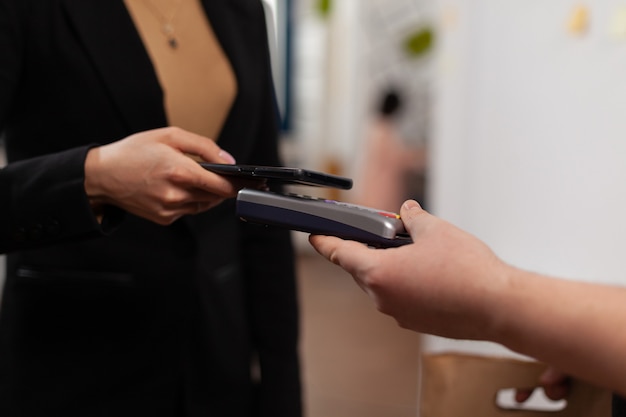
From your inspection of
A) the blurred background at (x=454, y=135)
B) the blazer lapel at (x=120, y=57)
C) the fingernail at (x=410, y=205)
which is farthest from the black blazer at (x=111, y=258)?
the blurred background at (x=454, y=135)

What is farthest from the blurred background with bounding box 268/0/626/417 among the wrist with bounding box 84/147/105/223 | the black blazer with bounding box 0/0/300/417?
the wrist with bounding box 84/147/105/223

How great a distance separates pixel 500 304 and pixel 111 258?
20.2 inches

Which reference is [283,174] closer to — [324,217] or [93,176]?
[324,217]

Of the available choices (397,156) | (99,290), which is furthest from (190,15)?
(397,156)

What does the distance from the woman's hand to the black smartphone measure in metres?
0.02

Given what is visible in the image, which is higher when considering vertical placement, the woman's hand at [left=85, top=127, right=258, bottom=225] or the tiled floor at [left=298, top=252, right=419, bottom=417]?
the woman's hand at [left=85, top=127, right=258, bottom=225]

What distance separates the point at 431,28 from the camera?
4.20m

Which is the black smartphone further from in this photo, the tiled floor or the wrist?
the tiled floor

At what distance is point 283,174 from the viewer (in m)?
0.49

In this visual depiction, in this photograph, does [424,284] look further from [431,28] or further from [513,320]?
[431,28]

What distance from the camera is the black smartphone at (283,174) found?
19.3 inches

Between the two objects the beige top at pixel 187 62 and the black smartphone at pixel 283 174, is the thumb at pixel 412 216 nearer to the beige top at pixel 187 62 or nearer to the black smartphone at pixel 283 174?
the black smartphone at pixel 283 174

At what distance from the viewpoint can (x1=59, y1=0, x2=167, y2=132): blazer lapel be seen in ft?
2.16

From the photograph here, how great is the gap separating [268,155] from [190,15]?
0.72 ft
